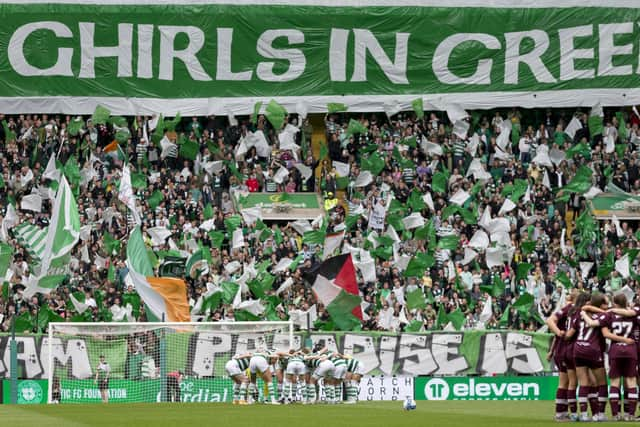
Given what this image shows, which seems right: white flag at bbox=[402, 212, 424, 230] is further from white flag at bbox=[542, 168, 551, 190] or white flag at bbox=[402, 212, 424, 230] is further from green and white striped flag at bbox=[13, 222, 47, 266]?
green and white striped flag at bbox=[13, 222, 47, 266]

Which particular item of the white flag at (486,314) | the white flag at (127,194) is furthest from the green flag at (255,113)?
the white flag at (486,314)

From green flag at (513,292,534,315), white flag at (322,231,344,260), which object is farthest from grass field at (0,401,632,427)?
white flag at (322,231,344,260)

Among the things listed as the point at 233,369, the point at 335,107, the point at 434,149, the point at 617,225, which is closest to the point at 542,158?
the point at 434,149

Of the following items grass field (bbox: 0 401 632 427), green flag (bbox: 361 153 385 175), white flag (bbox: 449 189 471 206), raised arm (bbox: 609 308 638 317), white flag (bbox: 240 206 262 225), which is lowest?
grass field (bbox: 0 401 632 427)

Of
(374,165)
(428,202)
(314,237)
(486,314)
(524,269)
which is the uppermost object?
(374,165)

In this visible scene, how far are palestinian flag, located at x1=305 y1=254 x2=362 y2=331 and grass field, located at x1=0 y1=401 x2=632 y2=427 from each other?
5.97m

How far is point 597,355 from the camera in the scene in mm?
19297

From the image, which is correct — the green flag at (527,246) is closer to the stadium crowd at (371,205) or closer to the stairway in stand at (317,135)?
the stadium crowd at (371,205)

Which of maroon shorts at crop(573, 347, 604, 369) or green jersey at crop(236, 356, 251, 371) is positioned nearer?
maroon shorts at crop(573, 347, 604, 369)

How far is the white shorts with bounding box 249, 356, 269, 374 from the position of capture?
2684cm

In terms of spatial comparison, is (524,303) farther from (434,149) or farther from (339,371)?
(339,371)

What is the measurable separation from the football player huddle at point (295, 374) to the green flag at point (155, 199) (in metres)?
10.7

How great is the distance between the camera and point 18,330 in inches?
1270

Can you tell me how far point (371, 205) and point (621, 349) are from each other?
19.0 meters
